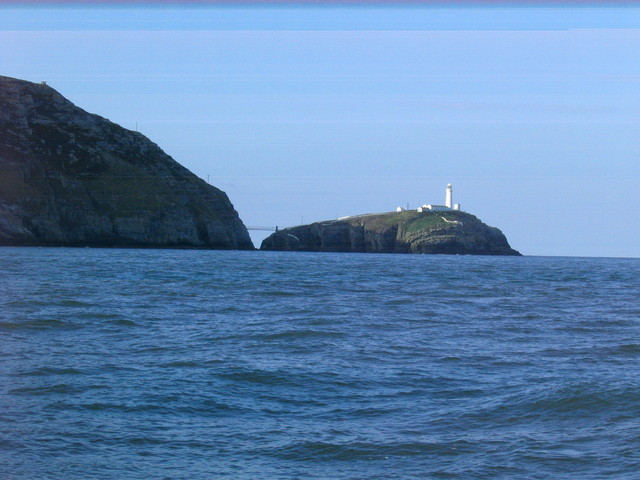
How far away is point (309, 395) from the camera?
14.7 meters

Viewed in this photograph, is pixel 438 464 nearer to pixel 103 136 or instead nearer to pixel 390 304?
pixel 390 304

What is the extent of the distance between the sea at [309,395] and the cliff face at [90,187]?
105m

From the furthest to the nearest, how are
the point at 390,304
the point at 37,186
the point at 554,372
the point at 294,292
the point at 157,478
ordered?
the point at 37,186 → the point at 294,292 → the point at 390,304 → the point at 554,372 → the point at 157,478

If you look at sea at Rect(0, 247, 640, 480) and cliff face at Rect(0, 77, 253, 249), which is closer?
sea at Rect(0, 247, 640, 480)

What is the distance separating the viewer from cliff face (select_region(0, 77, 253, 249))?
12938 centimetres

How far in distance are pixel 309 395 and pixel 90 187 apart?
13827cm

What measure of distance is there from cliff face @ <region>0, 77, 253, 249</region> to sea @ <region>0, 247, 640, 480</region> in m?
105

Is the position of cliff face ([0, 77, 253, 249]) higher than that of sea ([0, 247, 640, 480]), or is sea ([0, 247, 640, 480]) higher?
cliff face ([0, 77, 253, 249])

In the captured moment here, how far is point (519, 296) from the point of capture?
42719 millimetres

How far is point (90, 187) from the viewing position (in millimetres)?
145625

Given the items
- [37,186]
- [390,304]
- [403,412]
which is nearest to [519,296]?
[390,304]

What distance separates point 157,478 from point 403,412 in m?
5.01

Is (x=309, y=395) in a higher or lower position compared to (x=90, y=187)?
lower

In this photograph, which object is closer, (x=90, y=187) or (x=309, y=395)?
(x=309, y=395)
